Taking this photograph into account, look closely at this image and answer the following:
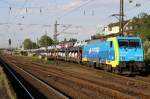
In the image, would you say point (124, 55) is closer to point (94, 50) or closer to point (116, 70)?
point (116, 70)

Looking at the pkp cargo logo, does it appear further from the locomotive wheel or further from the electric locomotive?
the locomotive wheel

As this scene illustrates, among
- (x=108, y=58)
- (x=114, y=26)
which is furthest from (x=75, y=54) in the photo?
(x=114, y=26)

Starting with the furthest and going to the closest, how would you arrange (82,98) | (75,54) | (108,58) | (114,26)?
(114,26) → (75,54) → (108,58) → (82,98)

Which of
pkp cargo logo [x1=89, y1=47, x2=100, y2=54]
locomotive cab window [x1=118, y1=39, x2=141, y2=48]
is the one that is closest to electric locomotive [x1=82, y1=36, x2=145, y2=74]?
locomotive cab window [x1=118, y1=39, x2=141, y2=48]

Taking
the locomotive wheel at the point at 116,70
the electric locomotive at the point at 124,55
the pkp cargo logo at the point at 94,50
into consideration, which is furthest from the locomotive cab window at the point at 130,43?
the pkp cargo logo at the point at 94,50

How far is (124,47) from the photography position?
32.9 meters

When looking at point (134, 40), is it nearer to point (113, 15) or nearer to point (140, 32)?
point (113, 15)

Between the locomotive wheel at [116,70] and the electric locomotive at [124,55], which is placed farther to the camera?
the locomotive wheel at [116,70]

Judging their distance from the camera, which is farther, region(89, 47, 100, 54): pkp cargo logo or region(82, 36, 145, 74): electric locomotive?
region(89, 47, 100, 54): pkp cargo logo

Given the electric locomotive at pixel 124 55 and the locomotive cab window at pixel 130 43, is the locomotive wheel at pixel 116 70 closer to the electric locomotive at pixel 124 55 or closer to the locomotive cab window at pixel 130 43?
the electric locomotive at pixel 124 55

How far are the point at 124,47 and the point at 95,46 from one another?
9.37m

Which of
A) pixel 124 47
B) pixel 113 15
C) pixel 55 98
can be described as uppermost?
pixel 113 15

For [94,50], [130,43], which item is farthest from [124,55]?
[94,50]

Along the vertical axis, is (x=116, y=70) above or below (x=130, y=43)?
below
